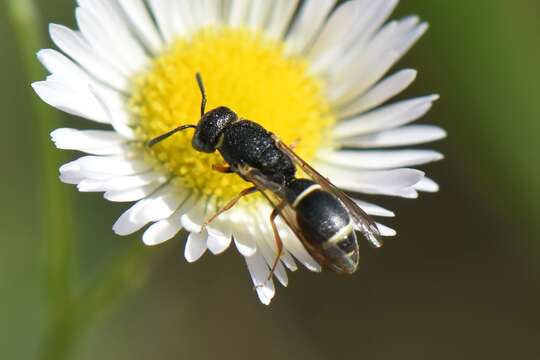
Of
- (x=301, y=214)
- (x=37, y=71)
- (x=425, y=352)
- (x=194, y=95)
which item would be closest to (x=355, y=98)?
(x=194, y=95)

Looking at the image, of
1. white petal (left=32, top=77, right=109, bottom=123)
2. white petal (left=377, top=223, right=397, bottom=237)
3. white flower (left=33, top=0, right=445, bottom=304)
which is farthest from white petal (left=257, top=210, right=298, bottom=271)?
white petal (left=32, top=77, right=109, bottom=123)

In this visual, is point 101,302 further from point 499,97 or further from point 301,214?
point 499,97

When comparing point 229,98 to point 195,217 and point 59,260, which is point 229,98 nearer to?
point 195,217

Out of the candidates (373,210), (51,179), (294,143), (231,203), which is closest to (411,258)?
(294,143)

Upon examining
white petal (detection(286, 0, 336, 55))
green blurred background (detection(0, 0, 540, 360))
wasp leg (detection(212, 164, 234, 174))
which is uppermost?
white petal (detection(286, 0, 336, 55))

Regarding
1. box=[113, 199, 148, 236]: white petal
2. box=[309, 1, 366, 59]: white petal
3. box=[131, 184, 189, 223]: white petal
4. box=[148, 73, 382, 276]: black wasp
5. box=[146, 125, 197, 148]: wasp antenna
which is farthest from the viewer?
box=[309, 1, 366, 59]: white petal

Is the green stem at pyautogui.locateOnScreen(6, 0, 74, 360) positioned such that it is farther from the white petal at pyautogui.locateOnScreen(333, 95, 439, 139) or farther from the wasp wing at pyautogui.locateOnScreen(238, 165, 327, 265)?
the white petal at pyautogui.locateOnScreen(333, 95, 439, 139)

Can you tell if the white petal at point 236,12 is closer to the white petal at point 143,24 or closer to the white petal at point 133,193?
the white petal at point 143,24
